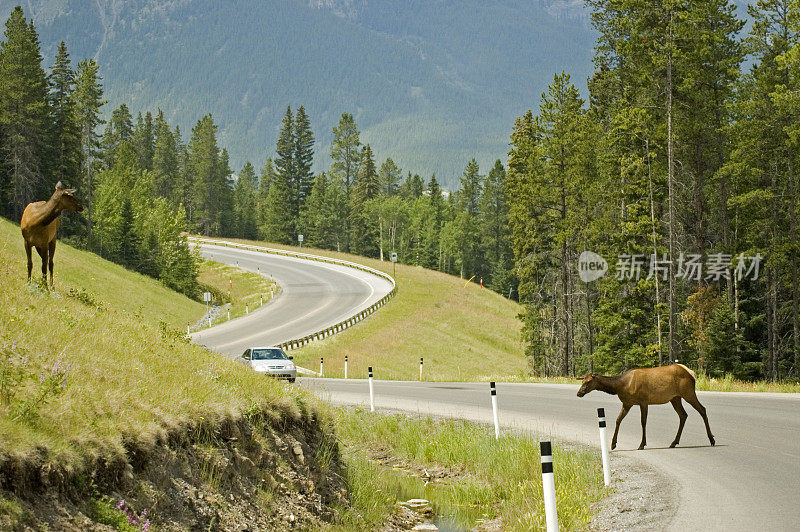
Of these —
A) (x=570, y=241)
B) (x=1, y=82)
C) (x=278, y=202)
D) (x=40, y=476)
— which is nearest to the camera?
(x=40, y=476)

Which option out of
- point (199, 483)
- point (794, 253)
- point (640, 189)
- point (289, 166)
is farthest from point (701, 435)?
point (289, 166)

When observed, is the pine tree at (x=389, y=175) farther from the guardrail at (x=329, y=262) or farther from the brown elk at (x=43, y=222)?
the brown elk at (x=43, y=222)

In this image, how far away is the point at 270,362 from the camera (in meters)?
27.9

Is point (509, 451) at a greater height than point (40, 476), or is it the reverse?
point (40, 476)

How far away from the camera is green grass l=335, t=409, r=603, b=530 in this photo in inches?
424

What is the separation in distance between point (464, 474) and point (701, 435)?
14.5ft

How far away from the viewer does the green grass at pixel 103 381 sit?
6.97m

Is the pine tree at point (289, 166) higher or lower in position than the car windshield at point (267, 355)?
higher

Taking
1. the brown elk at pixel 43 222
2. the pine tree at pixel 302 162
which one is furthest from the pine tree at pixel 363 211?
the brown elk at pixel 43 222

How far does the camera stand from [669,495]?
9719mm

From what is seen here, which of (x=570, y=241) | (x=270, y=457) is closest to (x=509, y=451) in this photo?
(x=270, y=457)

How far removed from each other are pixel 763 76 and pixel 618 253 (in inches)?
383

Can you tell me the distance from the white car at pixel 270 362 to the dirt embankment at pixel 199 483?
15001mm

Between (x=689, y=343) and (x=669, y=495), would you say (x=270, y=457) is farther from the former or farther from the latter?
(x=689, y=343)
